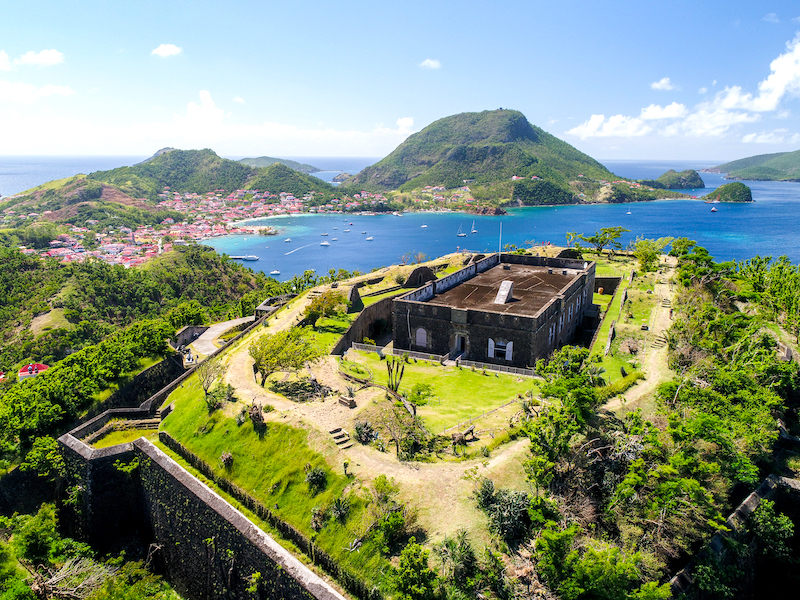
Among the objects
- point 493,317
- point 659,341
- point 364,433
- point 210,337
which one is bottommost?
point 210,337

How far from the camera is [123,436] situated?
31.7 m

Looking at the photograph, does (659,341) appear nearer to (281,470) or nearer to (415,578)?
(415,578)

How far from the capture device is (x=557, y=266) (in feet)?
163

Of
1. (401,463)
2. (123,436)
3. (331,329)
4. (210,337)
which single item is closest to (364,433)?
(401,463)

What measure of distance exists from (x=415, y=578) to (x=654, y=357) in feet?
78.0

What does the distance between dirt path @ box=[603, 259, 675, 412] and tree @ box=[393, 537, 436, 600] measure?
13.9m

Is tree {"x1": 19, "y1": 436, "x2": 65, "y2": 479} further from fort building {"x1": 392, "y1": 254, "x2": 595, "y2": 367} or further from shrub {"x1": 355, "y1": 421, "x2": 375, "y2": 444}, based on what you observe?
fort building {"x1": 392, "y1": 254, "x2": 595, "y2": 367}

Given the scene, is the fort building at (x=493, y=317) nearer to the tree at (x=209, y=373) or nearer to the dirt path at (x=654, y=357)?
the dirt path at (x=654, y=357)

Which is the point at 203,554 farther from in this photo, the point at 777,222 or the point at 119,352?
the point at 777,222

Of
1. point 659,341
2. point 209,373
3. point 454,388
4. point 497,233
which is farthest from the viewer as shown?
point 497,233

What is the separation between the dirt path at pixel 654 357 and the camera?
26.9m

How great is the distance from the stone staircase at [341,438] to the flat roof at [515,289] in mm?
15474

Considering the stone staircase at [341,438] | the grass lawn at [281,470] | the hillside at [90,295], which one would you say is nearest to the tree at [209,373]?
the grass lawn at [281,470]

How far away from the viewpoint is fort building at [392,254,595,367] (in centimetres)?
3381
